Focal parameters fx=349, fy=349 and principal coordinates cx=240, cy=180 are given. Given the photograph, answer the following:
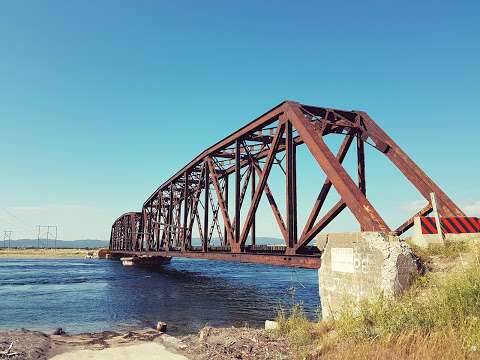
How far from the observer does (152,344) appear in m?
12.7

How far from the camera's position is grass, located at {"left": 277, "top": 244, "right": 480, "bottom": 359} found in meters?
5.40

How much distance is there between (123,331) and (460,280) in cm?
1400

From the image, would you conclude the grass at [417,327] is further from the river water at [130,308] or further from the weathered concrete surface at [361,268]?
the river water at [130,308]

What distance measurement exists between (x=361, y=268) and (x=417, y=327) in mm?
2457

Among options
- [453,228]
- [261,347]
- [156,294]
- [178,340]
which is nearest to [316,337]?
[261,347]

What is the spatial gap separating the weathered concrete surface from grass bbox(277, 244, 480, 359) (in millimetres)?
322

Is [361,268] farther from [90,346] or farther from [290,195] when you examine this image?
[90,346]

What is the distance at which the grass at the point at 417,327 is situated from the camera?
540cm

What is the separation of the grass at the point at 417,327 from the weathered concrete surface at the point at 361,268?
0.32 metres

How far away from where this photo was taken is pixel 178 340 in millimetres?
12250

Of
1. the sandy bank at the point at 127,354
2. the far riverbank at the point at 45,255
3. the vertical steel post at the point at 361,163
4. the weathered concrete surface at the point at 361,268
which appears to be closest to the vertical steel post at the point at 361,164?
the vertical steel post at the point at 361,163

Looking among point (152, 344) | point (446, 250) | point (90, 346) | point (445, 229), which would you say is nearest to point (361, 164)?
point (445, 229)

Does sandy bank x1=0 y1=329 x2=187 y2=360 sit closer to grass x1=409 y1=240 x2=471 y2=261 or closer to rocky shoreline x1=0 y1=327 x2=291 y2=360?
rocky shoreline x1=0 y1=327 x2=291 y2=360

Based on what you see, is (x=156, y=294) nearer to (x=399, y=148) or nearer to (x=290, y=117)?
(x=290, y=117)
